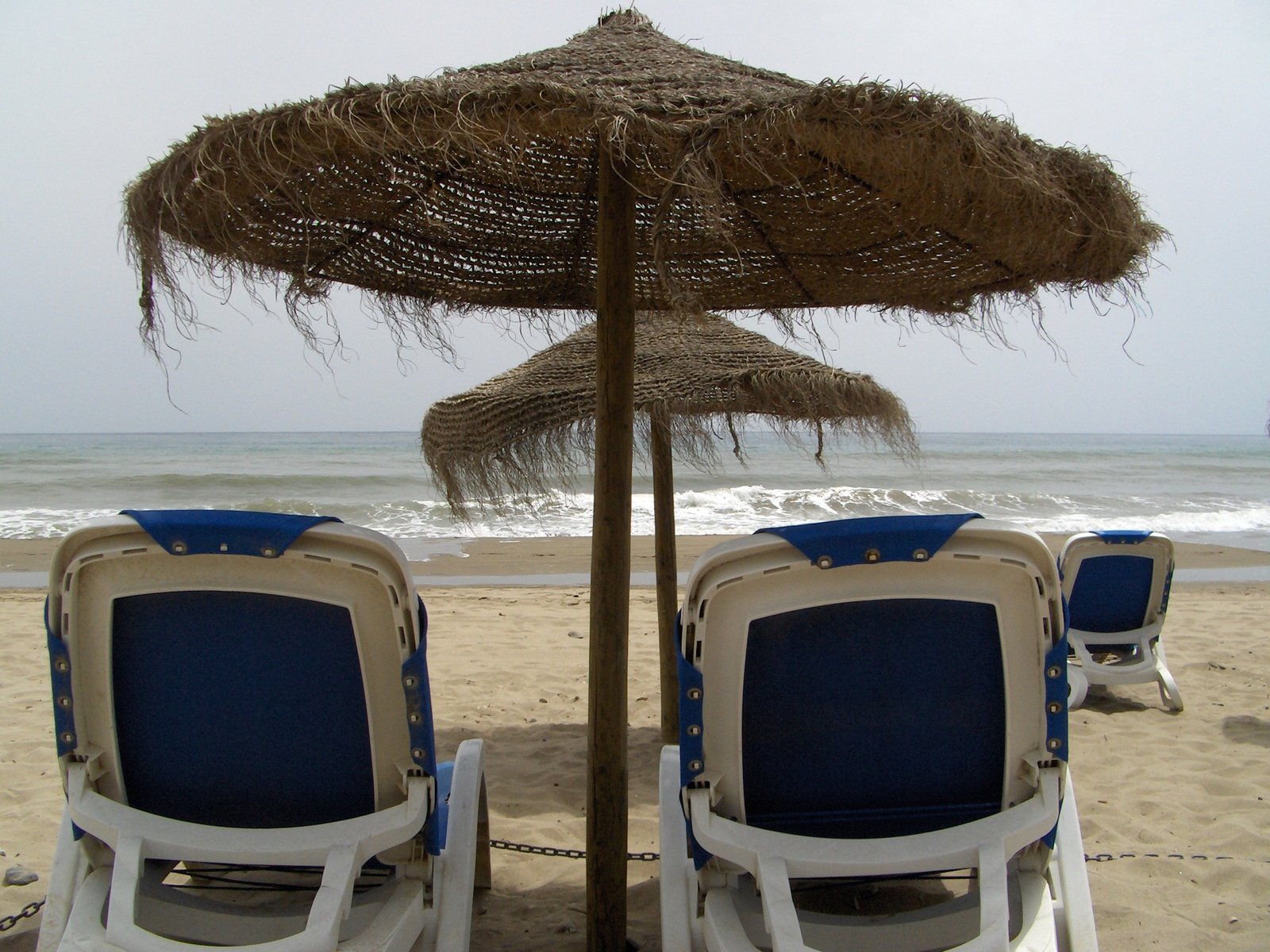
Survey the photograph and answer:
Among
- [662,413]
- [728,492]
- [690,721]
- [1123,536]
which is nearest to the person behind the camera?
[690,721]

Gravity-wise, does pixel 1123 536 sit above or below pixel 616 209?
below

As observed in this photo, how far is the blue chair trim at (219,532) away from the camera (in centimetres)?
119

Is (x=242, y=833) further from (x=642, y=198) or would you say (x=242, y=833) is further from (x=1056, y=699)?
(x=642, y=198)

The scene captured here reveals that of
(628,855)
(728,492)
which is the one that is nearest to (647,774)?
(628,855)

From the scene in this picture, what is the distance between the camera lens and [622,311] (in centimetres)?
196

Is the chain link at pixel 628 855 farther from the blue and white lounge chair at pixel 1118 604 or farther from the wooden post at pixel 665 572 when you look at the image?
the blue and white lounge chair at pixel 1118 604

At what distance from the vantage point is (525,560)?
33.4 ft

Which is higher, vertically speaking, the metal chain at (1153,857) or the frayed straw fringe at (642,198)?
the frayed straw fringe at (642,198)

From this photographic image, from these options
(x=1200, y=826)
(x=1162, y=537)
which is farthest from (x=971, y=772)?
(x=1162, y=537)

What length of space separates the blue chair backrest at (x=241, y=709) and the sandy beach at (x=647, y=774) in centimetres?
102

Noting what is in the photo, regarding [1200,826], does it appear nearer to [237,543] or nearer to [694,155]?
[694,155]

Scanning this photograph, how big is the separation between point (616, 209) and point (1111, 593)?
3642 mm

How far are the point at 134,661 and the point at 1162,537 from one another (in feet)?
14.6

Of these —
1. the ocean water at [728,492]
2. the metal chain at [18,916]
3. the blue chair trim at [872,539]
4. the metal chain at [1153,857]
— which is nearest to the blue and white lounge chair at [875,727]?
the blue chair trim at [872,539]
